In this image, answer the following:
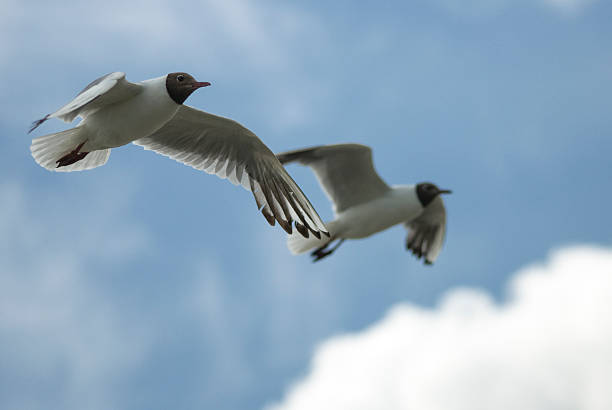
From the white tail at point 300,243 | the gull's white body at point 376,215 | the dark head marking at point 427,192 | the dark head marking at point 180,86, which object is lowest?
the dark head marking at point 180,86

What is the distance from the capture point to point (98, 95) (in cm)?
459

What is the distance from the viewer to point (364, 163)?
873cm

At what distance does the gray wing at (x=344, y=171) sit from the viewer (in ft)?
28.0

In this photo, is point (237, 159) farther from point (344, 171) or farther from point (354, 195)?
point (354, 195)

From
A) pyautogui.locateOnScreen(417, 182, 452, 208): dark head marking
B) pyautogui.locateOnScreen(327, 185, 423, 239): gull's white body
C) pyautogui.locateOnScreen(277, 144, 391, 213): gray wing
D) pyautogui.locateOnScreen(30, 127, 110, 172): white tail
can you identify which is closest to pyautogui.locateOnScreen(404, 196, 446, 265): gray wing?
pyautogui.locateOnScreen(417, 182, 452, 208): dark head marking

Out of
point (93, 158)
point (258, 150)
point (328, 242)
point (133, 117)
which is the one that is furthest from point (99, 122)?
point (328, 242)

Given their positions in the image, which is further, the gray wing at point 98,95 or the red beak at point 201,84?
the red beak at point 201,84

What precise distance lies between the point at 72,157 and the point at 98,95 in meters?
1.16

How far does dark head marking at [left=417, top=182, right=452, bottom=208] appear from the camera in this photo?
30.7ft

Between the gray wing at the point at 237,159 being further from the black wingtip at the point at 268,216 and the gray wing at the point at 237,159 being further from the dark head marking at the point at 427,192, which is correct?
the dark head marking at the point at 427,192

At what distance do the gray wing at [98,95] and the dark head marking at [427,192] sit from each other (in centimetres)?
471

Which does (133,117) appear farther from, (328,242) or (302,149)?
(328,242)

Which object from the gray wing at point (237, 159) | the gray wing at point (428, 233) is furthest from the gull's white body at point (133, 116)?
the gray wing at point (428, 233)

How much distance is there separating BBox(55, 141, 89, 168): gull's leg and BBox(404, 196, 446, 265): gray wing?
18.2ft
